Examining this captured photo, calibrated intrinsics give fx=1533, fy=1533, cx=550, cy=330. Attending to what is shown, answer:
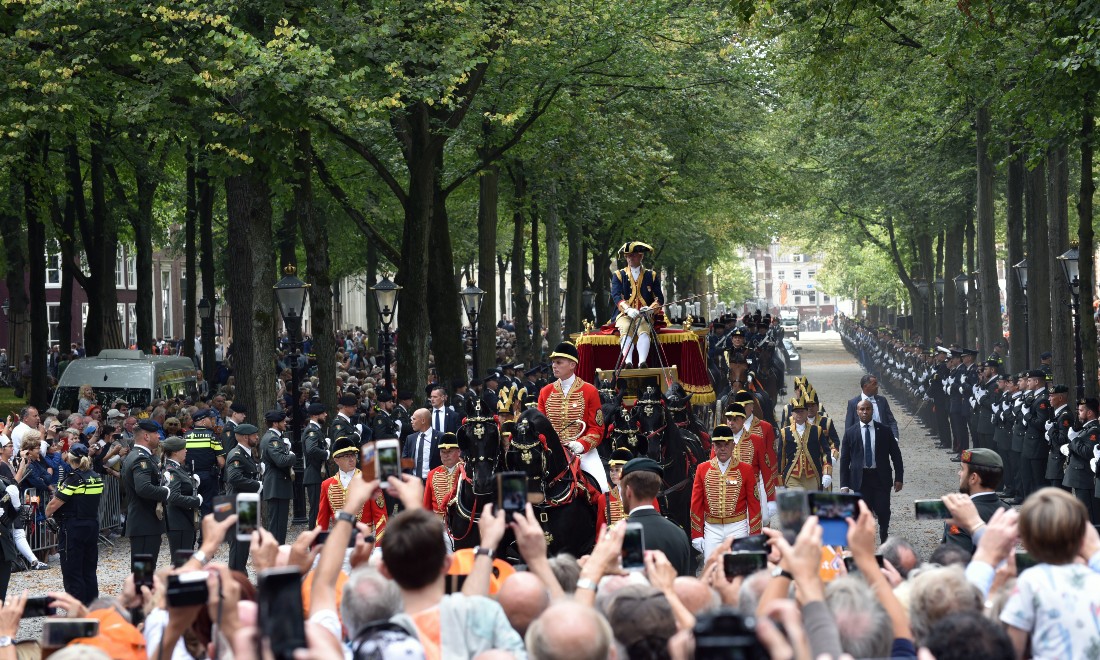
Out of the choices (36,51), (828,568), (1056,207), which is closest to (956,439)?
(1056,207)

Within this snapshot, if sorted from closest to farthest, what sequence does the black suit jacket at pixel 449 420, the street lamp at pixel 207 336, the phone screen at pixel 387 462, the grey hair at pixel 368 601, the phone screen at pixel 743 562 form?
the grey hair at pixel 368 601 < the phone screen at pixel 743 562 < the phone screen at pixel 387 462 < the black suit jacket at pixel 449 420 < the street lamp at pixel 207 336

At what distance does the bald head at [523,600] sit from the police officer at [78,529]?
9.87 metres

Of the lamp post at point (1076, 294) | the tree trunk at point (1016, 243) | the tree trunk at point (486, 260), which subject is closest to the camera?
the lamp post at point (1076, 294)

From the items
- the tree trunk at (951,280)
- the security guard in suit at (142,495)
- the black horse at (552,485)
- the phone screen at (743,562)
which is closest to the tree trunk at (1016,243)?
the tree trunk at (951,280)

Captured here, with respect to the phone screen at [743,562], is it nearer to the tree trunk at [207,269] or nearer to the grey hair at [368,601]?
the grey hair at [368,601]

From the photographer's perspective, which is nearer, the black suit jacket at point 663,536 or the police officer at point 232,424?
the black suit jacket at point 663,536

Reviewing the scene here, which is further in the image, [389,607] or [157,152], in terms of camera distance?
[157,152]

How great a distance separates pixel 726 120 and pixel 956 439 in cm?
1356

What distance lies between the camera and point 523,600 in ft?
18.8

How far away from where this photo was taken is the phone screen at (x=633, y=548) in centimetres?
593

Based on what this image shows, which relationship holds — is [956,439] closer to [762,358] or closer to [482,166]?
[762,358]

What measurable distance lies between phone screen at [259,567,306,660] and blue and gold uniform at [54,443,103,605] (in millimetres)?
10856

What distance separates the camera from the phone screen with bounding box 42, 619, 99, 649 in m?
5.26

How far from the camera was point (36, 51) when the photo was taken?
20703 millimetres
